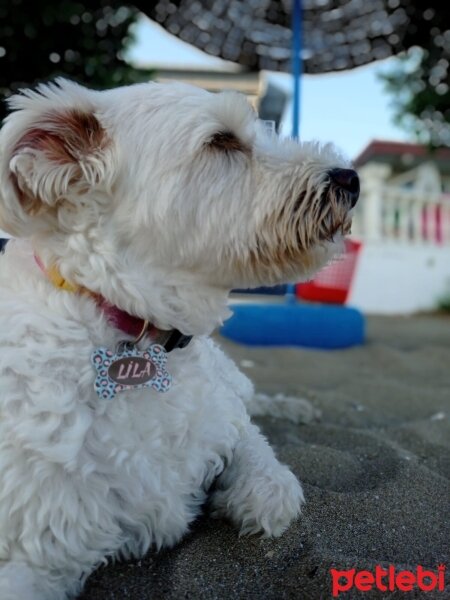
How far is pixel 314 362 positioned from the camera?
14.2 feet

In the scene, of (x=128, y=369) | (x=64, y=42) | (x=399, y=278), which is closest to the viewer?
(x=128, y=369)

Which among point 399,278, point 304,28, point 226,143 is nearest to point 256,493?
point 226,143

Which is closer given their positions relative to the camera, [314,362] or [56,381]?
[56,381]

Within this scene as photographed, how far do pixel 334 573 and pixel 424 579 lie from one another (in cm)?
19

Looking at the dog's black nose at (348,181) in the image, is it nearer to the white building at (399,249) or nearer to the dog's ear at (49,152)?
the dog's ear at (49,152)

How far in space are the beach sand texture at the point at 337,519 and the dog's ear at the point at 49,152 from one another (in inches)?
33.0

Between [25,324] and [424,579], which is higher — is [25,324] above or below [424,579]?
above

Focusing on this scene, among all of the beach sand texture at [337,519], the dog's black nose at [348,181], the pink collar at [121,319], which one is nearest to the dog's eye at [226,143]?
the dog's black nose at [348,181]

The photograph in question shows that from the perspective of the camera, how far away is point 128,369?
139cm

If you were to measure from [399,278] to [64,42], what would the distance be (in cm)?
595

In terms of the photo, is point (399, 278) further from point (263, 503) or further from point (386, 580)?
point (386, 580)

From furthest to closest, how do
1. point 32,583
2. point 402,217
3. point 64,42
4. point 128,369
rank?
point 402,217
point 64,42
point 128,369
point 32,583

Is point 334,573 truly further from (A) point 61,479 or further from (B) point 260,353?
(B) point 260,353

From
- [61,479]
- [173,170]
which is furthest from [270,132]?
[61,479]
